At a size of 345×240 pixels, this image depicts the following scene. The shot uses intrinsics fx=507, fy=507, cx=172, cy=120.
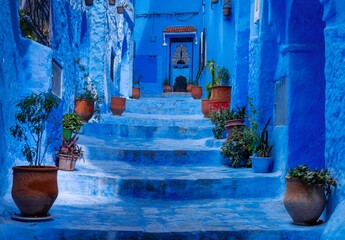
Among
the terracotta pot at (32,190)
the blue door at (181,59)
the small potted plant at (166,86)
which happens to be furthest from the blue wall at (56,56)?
the blue door at (181,59)

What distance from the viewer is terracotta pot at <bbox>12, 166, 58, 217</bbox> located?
15.4 ft

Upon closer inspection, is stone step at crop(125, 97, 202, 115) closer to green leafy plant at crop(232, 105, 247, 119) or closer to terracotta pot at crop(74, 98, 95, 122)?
terracotta pot at crop(74, 98, 95, 122)

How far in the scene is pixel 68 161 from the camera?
678 cm

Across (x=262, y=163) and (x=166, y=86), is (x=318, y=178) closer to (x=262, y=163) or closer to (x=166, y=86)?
(x=262, y=163)

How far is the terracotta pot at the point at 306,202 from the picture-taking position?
479 centimetres

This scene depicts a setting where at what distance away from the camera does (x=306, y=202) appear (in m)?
4.79

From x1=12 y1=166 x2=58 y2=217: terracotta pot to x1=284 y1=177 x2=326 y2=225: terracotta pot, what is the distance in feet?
7.64

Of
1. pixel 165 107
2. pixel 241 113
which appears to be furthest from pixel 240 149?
pixel 165 107

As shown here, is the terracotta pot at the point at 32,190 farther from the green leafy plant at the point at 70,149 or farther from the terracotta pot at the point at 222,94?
the terracotta pot at the point at 222,94

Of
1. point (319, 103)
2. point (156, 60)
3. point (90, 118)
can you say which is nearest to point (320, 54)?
point (319, 103)

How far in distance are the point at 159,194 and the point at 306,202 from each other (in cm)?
219

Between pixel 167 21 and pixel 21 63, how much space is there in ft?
54.7

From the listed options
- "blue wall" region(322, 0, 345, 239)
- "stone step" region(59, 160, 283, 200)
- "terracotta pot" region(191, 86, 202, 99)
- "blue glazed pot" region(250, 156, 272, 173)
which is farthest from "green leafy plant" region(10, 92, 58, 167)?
"terracotta pot" region(191, 86, 202, 99)

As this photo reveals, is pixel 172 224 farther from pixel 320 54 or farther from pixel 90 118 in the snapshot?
pixel 90 118
